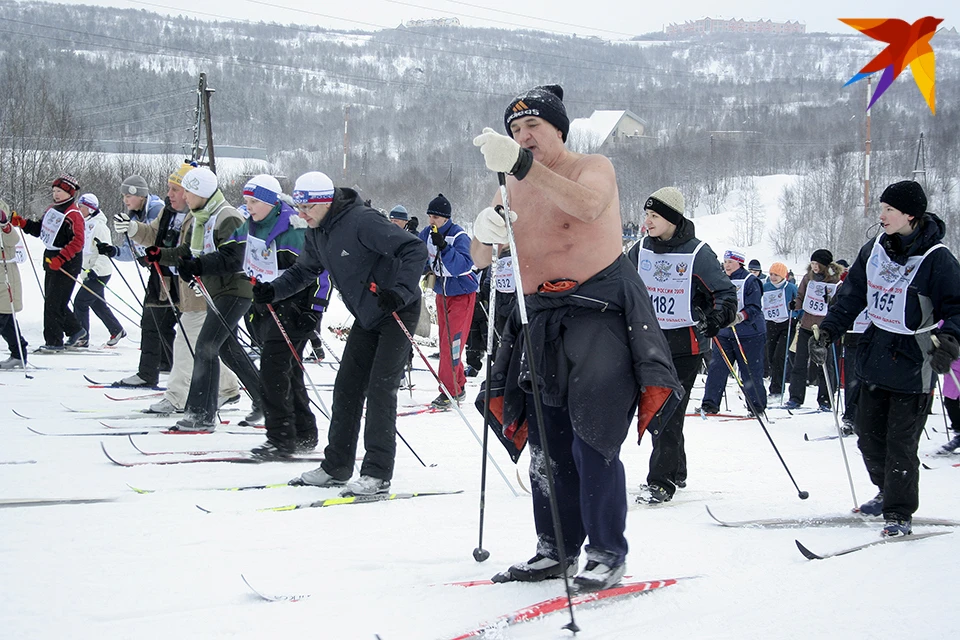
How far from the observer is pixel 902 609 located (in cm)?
278

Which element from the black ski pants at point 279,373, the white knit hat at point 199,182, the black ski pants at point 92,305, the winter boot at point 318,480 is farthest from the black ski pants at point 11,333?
the winter boot at point 318,480

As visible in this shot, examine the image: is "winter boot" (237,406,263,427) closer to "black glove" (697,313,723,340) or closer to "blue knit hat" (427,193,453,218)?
"blue knit hat" (427,193,453,218)

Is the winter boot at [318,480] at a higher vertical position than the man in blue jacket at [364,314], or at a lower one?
lower

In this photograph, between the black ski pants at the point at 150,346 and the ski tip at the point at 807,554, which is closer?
the ski tip at the point at 807,554

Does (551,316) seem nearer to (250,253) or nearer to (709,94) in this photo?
(250,253)

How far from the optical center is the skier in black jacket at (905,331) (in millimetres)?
4027

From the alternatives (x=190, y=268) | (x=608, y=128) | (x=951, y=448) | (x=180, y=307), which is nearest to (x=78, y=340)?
(x=180, y=307)

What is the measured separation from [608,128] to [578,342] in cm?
8058

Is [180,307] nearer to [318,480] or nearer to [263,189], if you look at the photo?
[263,189]

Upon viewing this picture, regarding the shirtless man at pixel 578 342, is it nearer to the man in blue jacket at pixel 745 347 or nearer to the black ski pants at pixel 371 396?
the black ski pants at pixel 371 396

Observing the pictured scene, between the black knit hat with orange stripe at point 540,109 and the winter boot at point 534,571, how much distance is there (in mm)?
1563

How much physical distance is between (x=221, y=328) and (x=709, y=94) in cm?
10494

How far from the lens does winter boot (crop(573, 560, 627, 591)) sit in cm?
283

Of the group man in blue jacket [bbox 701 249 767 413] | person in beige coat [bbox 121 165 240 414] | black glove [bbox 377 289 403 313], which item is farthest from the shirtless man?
man in blue jacket [bbox 701 249 767 413]
